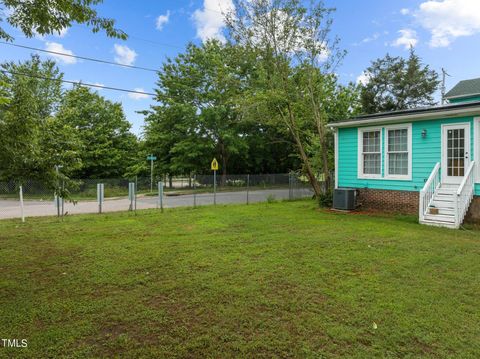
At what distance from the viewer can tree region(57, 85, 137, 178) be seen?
25.8 meters

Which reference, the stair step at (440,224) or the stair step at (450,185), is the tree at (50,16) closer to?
the stair step at (440,224)

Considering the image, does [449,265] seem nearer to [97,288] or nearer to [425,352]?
[425,352]

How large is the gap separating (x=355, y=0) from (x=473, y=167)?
822cm

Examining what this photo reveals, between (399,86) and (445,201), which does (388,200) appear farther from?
(399,86)

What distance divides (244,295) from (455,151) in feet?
26.9

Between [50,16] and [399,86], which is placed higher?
[399,86]

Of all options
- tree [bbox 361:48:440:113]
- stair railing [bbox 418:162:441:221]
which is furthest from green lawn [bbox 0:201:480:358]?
tree [bbox 361:48:440:113]

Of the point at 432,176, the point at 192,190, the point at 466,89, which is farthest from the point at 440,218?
the point at 192,190

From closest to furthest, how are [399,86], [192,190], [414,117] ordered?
1. [414,117]
2. [192,190]
3. [399,86]

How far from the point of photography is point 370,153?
10.7m

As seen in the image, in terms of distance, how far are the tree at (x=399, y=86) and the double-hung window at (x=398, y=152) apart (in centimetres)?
2232

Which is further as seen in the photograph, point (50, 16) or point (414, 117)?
point (414, 117)

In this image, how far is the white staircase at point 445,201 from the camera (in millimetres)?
8000

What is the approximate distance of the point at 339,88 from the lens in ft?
79.2
